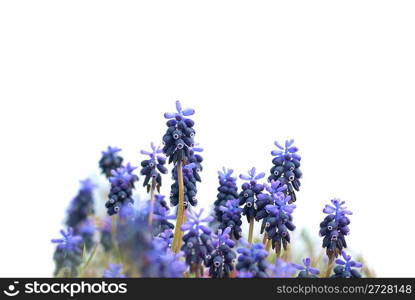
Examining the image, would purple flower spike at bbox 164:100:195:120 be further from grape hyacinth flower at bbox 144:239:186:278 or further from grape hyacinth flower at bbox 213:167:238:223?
grape hyacinth flower at bbox 144:239:186:278

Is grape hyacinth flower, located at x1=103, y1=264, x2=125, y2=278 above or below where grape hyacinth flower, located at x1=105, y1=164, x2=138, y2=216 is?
below

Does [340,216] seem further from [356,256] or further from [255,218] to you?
[356,256]

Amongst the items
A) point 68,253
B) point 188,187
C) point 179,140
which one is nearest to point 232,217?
point 188,187

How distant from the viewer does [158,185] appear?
677cm

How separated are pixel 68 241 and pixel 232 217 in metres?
1.13

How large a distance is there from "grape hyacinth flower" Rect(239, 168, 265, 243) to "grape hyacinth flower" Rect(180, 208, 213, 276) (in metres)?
0.73

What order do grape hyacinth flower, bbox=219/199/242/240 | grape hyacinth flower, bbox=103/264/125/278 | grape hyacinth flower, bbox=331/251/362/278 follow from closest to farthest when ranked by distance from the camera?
grape hyacinth flower, bbox=103/264/125/278 < grape hyacinth flower, bbox=331/251/362/278 < grape hyacinth flower, bbox=219/199/242/240

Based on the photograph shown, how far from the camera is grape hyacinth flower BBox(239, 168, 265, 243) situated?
21.6 ft

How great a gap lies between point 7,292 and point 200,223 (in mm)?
1206

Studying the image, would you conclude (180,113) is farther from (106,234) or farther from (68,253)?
(106,234)

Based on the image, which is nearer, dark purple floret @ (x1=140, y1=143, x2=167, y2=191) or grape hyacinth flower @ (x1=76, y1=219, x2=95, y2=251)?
dark purple floret @ (x1=140, y1=143, x2=167, y2=191)

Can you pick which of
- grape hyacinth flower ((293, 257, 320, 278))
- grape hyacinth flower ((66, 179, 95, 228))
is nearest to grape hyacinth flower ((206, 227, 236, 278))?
grape hyacinth flower ((293, 257, 320, 278))

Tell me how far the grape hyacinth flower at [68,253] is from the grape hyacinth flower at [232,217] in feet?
3.26

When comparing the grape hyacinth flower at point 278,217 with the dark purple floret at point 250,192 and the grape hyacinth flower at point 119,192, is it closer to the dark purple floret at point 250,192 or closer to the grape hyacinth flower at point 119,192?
the dark purple floret at point 250,192
